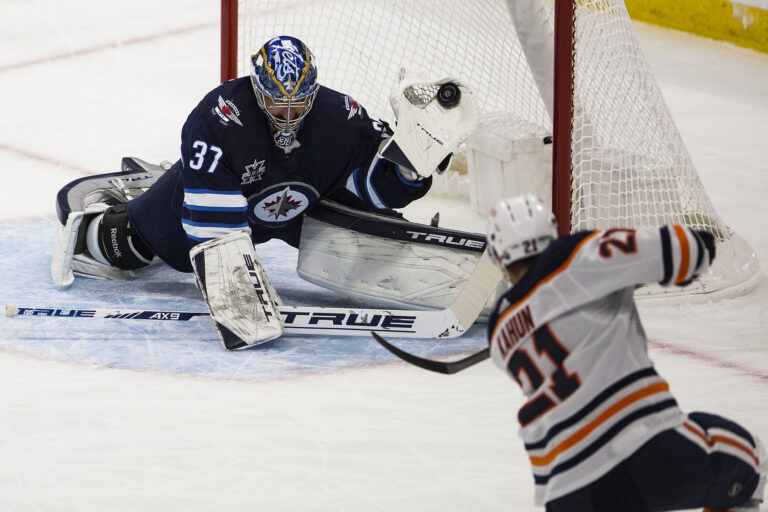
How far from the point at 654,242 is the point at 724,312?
179cm

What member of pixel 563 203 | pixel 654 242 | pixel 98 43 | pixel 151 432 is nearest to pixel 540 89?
pixel 563 203

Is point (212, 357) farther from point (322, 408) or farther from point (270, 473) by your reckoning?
point (270, 473)

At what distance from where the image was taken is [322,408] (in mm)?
2730

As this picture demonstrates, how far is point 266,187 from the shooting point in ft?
10.7

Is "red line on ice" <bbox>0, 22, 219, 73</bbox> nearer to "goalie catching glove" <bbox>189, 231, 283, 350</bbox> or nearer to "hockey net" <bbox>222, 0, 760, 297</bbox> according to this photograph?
"hockey net" <bbox>222, 0, 760, 297</bbox>

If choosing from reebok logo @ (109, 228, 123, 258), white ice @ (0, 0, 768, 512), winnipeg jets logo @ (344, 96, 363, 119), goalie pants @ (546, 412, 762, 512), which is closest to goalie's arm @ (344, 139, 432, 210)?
winnipeg jets logo @ (344, 96, 363, 119)

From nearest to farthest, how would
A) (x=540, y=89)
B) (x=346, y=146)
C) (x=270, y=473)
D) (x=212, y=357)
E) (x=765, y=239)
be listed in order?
(x=270, y=473), (x=212, y=357), (x=346, y=146), (x=540, y=89), (x=765, y=239)

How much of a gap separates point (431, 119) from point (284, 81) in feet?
1.39

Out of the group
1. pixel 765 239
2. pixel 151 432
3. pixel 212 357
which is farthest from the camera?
pixel 765 239

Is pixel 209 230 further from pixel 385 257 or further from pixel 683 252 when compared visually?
pixel 683 252

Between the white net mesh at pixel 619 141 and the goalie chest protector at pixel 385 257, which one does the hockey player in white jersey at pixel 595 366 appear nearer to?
the goalie chest protector at pixel 385 257

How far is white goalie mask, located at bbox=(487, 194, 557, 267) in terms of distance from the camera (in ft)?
5.82

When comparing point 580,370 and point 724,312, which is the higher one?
point 580,370

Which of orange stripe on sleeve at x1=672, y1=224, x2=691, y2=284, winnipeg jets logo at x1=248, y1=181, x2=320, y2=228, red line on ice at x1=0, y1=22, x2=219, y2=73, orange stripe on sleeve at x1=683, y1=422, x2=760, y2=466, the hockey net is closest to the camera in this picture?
orange stripe on sleeve at x1=672, y1=224, x2=691, y2=284
